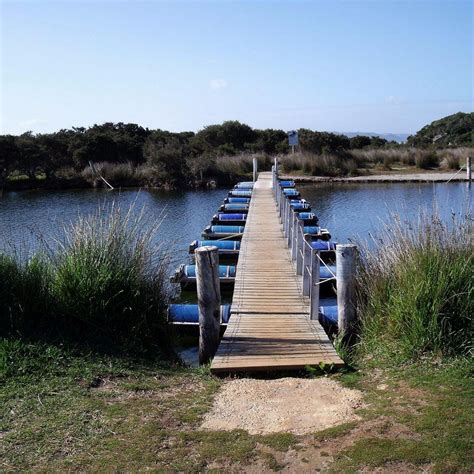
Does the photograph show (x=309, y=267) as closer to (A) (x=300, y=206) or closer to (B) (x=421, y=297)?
(B) (x=421, y=297)

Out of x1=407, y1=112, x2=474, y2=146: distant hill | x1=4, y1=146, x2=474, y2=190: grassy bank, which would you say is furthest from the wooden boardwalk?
x1=407, y1=112, x2=474, y2=146: distant hill

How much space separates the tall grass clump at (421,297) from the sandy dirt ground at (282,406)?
3.00ft

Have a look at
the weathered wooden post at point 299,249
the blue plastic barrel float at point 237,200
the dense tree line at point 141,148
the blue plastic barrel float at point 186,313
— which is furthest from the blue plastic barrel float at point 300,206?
the dense tree line at point 141,148

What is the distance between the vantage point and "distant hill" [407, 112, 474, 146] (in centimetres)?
6318

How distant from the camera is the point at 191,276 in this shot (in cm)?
1202

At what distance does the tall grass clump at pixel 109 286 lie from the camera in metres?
6.07

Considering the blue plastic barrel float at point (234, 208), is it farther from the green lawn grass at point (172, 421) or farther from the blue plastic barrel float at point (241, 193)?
the green lawn grass at point (172, 421)

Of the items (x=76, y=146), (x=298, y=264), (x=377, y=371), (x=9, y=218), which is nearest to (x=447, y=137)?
(x=76, y=146)

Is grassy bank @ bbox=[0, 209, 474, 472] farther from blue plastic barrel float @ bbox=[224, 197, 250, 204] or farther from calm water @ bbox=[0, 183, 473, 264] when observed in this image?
blue plastic barrel float @ bbox=[224, 197, 250, 204]

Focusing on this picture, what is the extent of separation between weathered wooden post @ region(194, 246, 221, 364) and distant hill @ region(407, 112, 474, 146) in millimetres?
59341

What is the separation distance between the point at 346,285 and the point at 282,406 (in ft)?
7.33

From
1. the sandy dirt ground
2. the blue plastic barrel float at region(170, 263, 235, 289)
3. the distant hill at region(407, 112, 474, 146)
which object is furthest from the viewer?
the distant hill at region(407, 112, 474, 146)

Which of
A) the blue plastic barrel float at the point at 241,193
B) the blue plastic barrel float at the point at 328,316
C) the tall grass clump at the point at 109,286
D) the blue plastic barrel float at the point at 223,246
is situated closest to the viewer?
the tall grass clump at the point at 109,286

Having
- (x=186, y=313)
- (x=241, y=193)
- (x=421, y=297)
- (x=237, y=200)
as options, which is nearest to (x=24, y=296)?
(x=186, y=313)
